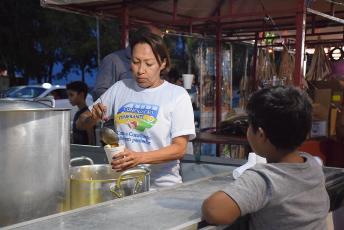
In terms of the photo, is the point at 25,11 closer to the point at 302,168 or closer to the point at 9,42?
the point at 9,42

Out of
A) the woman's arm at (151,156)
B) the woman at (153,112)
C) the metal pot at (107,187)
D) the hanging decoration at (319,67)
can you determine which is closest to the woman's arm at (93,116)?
the woman at (153,112)

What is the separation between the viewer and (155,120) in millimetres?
1719

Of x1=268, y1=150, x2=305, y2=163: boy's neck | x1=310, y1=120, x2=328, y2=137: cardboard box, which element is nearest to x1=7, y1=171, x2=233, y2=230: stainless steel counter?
x1=268, y1=150, x2=305, y2=163: boy's neck

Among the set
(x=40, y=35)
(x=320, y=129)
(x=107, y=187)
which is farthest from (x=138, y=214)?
(x=40, y=35)

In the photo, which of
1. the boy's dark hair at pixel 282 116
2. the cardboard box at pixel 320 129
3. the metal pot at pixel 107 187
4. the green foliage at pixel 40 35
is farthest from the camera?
the green foliage at pixel 40 35

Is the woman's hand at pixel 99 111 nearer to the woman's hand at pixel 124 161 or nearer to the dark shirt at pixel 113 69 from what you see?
the woman's hand at pixel 124 161

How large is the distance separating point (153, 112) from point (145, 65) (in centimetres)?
20

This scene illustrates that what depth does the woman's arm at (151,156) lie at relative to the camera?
4.61 feet

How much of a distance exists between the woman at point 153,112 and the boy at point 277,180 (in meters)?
0.46

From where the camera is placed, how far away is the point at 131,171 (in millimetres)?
1357

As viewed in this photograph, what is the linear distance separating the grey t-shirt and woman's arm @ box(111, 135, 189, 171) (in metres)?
0.40

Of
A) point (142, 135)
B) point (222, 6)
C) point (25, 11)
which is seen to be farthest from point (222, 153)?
point (25, 11)

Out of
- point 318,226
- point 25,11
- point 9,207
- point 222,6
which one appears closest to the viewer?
point 9,207

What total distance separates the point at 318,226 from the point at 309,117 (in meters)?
0.32
